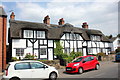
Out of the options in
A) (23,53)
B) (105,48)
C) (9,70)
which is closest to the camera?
(9,70)

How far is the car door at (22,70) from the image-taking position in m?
8.45

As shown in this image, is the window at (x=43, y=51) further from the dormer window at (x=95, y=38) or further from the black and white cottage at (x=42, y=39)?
the dormer window at (x=95, y=38)

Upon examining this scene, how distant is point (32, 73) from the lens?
8.87 metres

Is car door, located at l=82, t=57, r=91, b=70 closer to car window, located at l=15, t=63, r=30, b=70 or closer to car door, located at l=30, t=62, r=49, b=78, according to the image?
car door, located at l=30, t=62, r=49, b=78

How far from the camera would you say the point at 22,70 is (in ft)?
28.3

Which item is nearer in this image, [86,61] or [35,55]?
[86,61]

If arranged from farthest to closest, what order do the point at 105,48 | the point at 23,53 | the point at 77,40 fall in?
the point at 105,48 → the point at 77,40 → the point at 23,53

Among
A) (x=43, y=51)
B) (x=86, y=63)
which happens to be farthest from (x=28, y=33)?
(x=86, y=63)

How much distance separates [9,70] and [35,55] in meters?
13.7

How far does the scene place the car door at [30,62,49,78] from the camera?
8984 mm

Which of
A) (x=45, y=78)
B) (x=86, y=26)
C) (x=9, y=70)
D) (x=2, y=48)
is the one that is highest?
(x=86, y=26)

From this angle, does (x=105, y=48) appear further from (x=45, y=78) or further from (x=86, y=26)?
(x=45, y=78)

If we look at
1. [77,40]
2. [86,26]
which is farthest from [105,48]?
[77,40]

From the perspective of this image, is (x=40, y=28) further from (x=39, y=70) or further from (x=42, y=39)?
(x=39, y=70)
